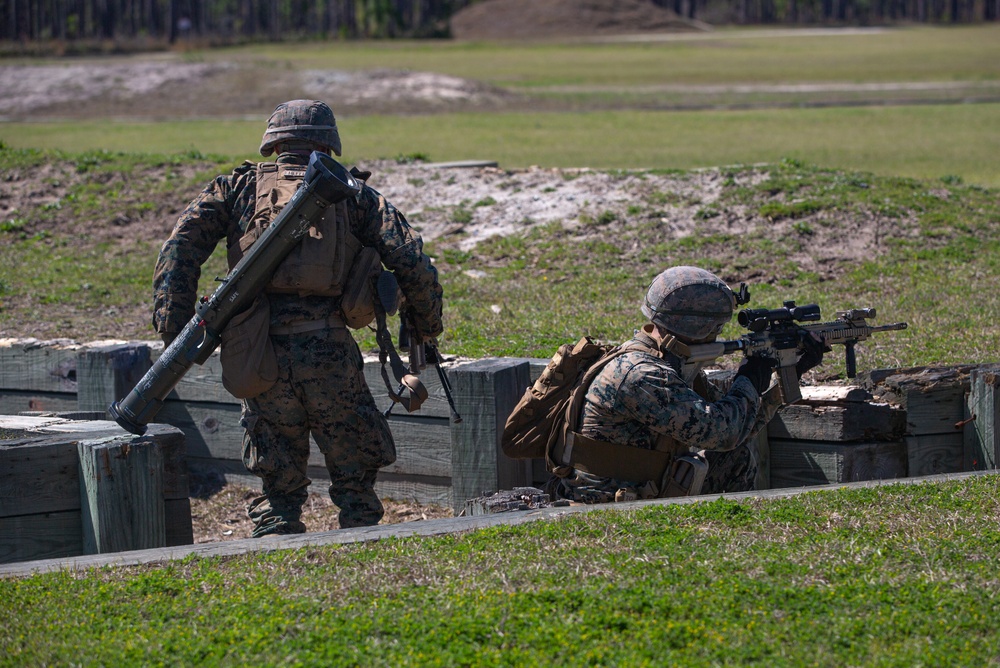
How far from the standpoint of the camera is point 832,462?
20.1 feet

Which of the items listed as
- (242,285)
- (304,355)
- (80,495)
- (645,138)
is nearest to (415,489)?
(304,355)

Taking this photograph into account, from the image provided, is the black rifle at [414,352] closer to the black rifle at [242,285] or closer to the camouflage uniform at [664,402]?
the black rifle at [242,285]

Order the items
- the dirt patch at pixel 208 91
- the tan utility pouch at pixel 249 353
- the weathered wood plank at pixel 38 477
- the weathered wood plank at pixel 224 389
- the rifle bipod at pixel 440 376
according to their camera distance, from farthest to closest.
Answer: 1. the dirt patch at pixel 208 91
2. the weathered wood plank at pixel 224 389
3. the rifle bipod at pixel 440 376
4. the tan utility pouch at pixel 249 353
5. the weathered wood plank at pixel 38 477

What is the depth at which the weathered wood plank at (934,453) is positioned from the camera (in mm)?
6148

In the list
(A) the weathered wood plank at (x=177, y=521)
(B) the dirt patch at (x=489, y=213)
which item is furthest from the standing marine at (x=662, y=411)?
(B) the dirt patch at (x=489, y=213)

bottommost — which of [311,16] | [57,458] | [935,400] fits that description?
[57,458]

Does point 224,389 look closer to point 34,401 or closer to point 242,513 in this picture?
point 242,513

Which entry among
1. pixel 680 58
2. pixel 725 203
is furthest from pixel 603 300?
pixel 680 58

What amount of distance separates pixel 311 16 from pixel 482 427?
320ft

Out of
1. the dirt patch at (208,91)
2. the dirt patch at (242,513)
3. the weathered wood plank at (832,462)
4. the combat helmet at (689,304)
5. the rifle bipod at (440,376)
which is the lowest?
the dirt patch at (242,513)

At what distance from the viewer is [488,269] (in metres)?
10.3

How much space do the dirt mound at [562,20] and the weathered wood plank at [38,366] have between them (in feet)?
249

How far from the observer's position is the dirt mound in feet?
269

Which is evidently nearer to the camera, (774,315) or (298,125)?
(774,315)
